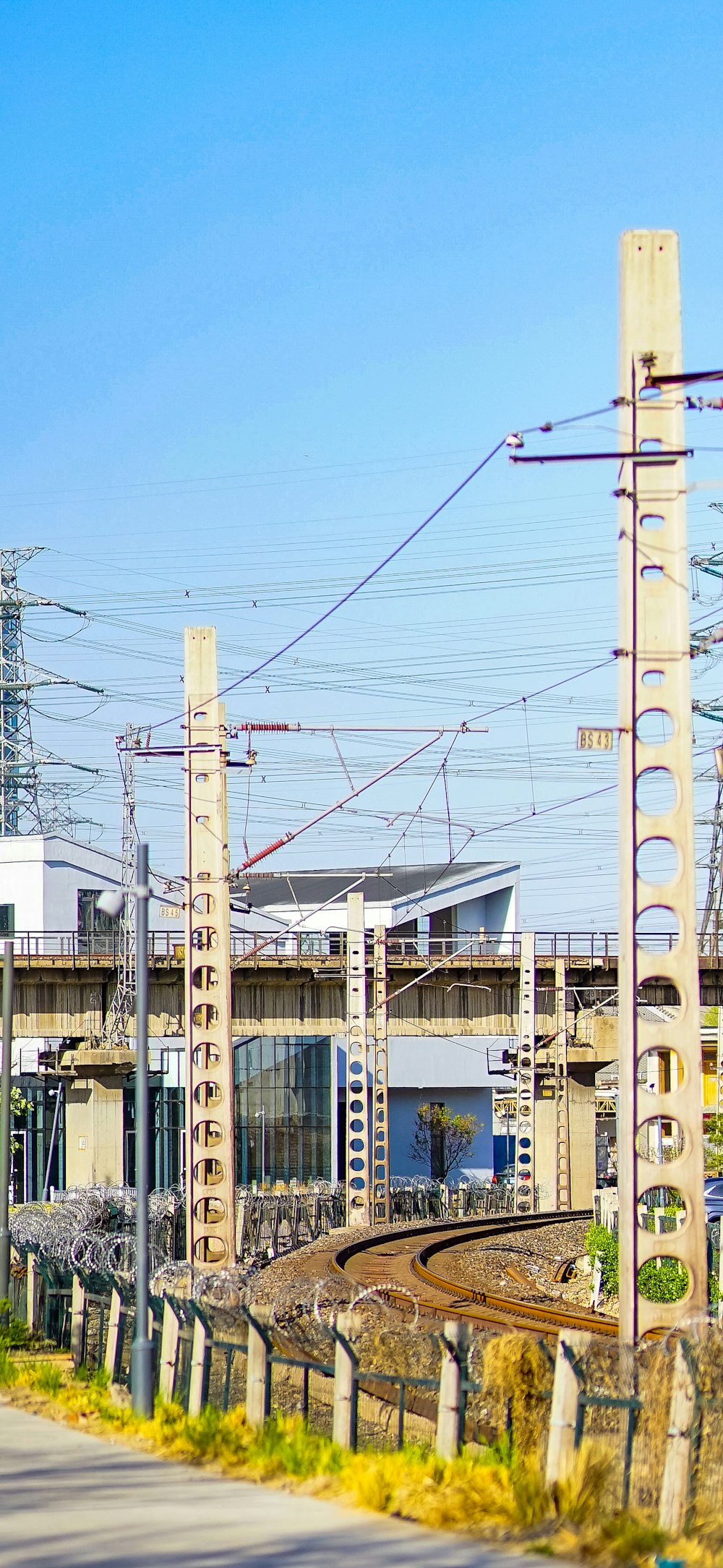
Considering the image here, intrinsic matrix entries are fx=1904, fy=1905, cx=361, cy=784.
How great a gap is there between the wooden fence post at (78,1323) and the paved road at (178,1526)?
5.46 meters

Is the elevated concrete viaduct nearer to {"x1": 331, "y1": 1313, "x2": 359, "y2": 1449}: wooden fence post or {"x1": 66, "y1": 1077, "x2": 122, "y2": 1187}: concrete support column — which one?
{"x1": 66, "y1": 1077, "x2": 122, "y2": 1187}: concrete support column

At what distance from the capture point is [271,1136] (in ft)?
226

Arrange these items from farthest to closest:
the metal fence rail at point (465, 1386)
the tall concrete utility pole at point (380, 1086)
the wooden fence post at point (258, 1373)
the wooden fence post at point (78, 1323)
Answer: the tall concrete utility pole at point (380, 1086) < the wooden fence post at point (78, 1323) < the wooden fence post at point (258, 1373) < the metal fence rail at point (465, 1386)

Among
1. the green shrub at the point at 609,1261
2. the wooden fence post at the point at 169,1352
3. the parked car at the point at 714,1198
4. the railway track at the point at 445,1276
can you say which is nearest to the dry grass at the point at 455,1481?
the wooden fence post at the point at 169,1352

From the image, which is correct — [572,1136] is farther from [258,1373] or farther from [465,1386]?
[465,1386]

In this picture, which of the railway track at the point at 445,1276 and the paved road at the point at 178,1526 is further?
the railway track at the point at 445,1276

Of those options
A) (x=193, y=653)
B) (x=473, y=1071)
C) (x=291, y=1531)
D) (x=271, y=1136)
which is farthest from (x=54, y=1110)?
(x=291, y=1531)

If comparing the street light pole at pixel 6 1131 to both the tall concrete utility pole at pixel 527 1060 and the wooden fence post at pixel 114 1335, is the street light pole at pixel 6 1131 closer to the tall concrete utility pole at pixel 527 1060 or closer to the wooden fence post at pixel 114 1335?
the wooden fence post at pixel 114 1335

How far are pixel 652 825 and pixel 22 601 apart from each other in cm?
8046

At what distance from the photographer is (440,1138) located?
78.6m

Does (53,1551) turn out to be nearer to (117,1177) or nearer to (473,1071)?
(117,1177)

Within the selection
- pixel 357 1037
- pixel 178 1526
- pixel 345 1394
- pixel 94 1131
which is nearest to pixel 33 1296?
pixel 345 1394

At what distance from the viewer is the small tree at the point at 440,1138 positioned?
78062 millimetres

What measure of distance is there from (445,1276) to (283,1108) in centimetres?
3671
